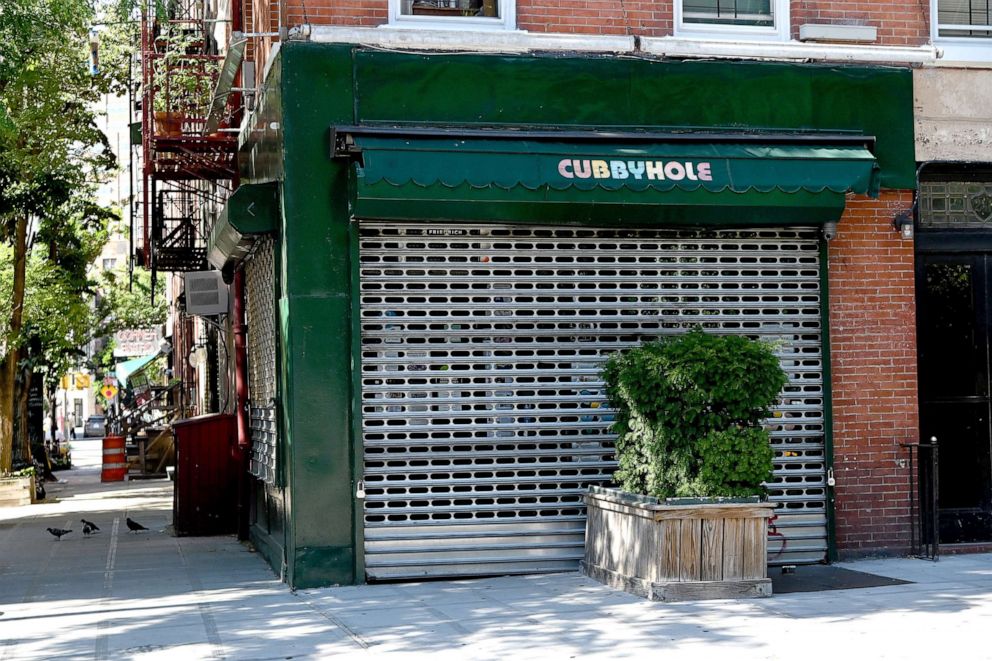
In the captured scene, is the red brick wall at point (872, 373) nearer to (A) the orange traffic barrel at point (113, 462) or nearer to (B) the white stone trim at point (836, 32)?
(B) the white stone trim at point (836, 32)

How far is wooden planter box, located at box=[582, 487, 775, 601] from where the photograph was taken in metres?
9.48

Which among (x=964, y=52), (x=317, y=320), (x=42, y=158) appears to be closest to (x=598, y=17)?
(x=964, y=52)

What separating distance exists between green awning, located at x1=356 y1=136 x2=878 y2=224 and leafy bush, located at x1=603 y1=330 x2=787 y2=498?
56.6 inches

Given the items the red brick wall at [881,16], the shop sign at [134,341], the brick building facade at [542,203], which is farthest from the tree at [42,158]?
the shop sign at [134,341]

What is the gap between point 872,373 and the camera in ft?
38.3

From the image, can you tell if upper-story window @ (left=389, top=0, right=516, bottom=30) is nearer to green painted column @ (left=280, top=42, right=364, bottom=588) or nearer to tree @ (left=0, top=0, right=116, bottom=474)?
green painted column @ (left=280, top=42, right=364, bottom=588)

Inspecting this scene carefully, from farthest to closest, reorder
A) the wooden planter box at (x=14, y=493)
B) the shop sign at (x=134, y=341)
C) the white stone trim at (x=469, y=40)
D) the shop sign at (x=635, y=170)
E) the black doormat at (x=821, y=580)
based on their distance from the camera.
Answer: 1. the shop sign at (x=134, y=341)
2. the wooden planter box at (x=14, y=493)
3. the white stone trim at (x=469, y=40)
4. the shop sign at (x=635, y=170)
5. the black doormat at (x=821, y=580)

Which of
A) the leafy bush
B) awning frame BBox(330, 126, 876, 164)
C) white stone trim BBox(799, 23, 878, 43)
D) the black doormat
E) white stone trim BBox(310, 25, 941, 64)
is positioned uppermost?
white stone trim BBox(799, 23, 878, 43)

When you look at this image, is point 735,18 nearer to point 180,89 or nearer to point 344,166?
point 344,166

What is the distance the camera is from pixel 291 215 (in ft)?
34.7

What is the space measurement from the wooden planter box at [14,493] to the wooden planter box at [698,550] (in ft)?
51.4

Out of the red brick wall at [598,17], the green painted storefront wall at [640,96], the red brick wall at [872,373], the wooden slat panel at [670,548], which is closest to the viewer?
the wooden slat panel at [670,548]

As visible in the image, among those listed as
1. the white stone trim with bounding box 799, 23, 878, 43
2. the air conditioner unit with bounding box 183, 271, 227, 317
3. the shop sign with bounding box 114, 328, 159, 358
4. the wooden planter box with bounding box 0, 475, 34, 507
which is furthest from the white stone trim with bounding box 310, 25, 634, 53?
the shop sign with bounding box 114, 328, 159, 358

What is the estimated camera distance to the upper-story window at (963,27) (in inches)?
477
